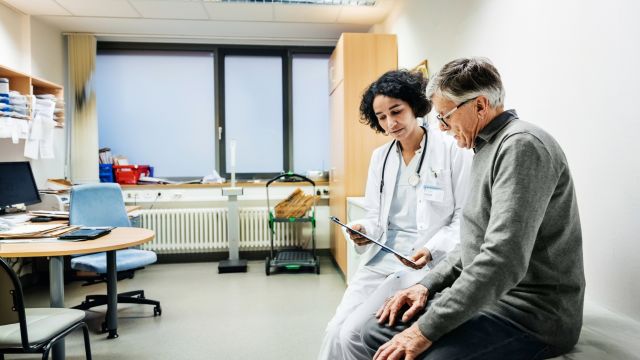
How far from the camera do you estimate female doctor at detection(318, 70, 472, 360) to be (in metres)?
1.59

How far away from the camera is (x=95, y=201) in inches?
124

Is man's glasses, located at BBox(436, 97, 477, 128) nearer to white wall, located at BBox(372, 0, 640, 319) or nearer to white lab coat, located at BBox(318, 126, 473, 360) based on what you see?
white lab coat, located at BBox(318, 126, 473, 360)

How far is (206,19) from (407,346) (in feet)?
13.3

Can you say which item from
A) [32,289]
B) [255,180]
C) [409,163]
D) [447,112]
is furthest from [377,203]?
[32,289]

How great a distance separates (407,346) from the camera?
1.04 meters

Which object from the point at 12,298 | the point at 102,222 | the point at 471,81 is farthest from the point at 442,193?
the point at 102,222

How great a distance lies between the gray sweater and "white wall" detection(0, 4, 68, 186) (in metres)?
4.18

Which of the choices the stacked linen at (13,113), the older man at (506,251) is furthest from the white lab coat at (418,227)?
the stacked linen at (13,113)

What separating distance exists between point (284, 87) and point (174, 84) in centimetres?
137

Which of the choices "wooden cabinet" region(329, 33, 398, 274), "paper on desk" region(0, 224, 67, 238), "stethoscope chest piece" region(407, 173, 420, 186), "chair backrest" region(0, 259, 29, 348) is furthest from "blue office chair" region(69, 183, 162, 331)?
"stethoscope chest piece" region(407, 173, 420, 186)

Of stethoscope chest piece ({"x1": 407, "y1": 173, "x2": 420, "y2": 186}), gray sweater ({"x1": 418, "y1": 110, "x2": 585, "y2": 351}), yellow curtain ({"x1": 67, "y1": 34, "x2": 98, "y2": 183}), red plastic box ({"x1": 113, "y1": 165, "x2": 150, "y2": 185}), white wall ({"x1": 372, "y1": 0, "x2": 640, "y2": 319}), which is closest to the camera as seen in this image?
gray sweater ({"x1": 418, "y1": 110, "x2": 585, "y2": 351})

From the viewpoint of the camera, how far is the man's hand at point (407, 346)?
1.03 m

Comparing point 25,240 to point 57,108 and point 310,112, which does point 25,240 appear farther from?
point 310,112

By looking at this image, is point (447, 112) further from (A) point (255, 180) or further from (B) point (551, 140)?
(A) point (255, 180)
